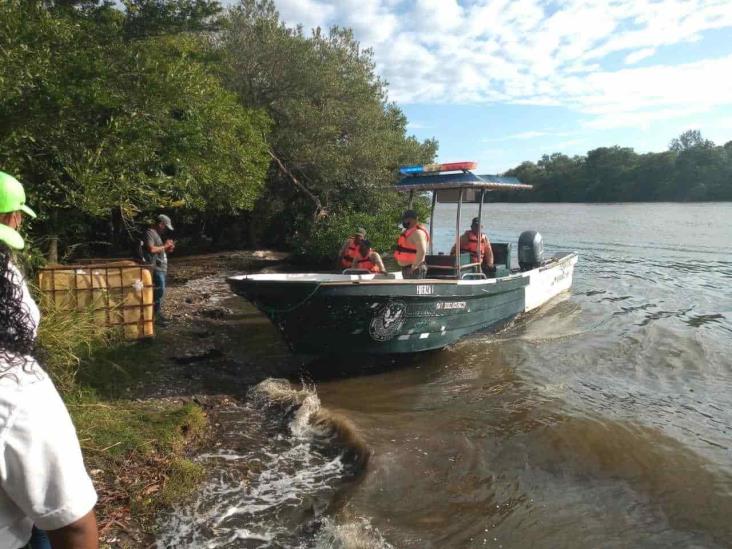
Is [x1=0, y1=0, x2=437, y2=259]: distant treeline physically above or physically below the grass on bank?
above

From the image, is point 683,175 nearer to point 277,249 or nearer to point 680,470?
point 277,249

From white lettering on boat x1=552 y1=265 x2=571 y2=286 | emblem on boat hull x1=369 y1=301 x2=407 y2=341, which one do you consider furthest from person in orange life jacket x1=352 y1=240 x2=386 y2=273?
white lettering on boat x1=552 y1=265 x2=571 y2=286

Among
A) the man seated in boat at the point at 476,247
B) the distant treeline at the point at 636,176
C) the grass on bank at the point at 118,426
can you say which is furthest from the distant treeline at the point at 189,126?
the distant treeline at the point at 636,176

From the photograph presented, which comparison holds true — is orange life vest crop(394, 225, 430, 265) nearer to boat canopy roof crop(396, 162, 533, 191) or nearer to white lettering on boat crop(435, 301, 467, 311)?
boat canopy roof crop(396, 162, 533, 191)

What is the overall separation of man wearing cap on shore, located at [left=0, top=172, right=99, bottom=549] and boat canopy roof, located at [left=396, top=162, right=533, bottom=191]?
7469 mm

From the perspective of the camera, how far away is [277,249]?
23281 millimetres

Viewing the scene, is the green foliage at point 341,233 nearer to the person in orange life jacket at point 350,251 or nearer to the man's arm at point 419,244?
the person in orange life jacket at point 350,251

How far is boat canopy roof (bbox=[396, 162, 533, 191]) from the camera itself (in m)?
8.45

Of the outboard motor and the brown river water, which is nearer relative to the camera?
the brown river water

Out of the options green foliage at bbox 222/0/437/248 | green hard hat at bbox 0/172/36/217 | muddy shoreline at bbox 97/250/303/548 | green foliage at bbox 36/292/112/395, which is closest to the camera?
green hard hat at bbox 0/172/36/217

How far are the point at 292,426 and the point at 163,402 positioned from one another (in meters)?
1.52

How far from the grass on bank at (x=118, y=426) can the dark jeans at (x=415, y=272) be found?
4.07 meters

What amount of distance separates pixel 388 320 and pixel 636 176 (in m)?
73.3

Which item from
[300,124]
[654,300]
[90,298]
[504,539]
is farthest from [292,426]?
[300,124]
